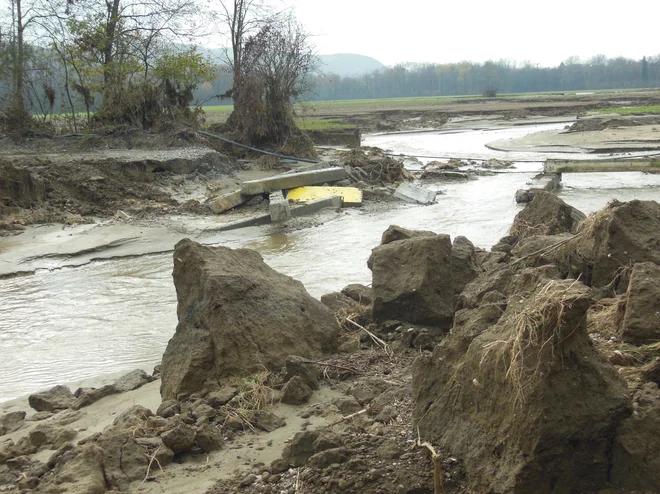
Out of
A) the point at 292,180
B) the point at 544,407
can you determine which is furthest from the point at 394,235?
the point at 292,180

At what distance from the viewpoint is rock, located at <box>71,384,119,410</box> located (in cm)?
509

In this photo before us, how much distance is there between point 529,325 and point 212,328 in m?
2.50

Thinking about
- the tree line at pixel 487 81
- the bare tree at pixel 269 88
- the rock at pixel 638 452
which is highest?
the tree line at pixel 487 81

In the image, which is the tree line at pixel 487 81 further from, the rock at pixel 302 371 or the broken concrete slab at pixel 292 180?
the rock at pixel 302 371

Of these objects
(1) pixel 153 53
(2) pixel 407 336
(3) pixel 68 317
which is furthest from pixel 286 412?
(1) pixel 153 53

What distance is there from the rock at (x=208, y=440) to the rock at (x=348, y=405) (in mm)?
685

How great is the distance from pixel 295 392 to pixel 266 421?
0.36 meters

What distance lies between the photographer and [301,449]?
3443mm

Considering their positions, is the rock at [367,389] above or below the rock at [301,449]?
below

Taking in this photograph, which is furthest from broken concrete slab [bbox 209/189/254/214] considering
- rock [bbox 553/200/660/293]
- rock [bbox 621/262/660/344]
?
rock [bbox 621/262/660/344]

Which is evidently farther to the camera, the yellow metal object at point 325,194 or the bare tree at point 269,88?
the bare tree at point 269,88

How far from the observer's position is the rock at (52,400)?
17.1ft

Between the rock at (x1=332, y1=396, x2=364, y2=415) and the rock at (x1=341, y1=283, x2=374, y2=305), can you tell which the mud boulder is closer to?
the rock at (x1=341, y1=283, x2=374, y2=305)

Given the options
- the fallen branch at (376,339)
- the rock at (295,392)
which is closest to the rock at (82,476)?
the rock at (295,392)
